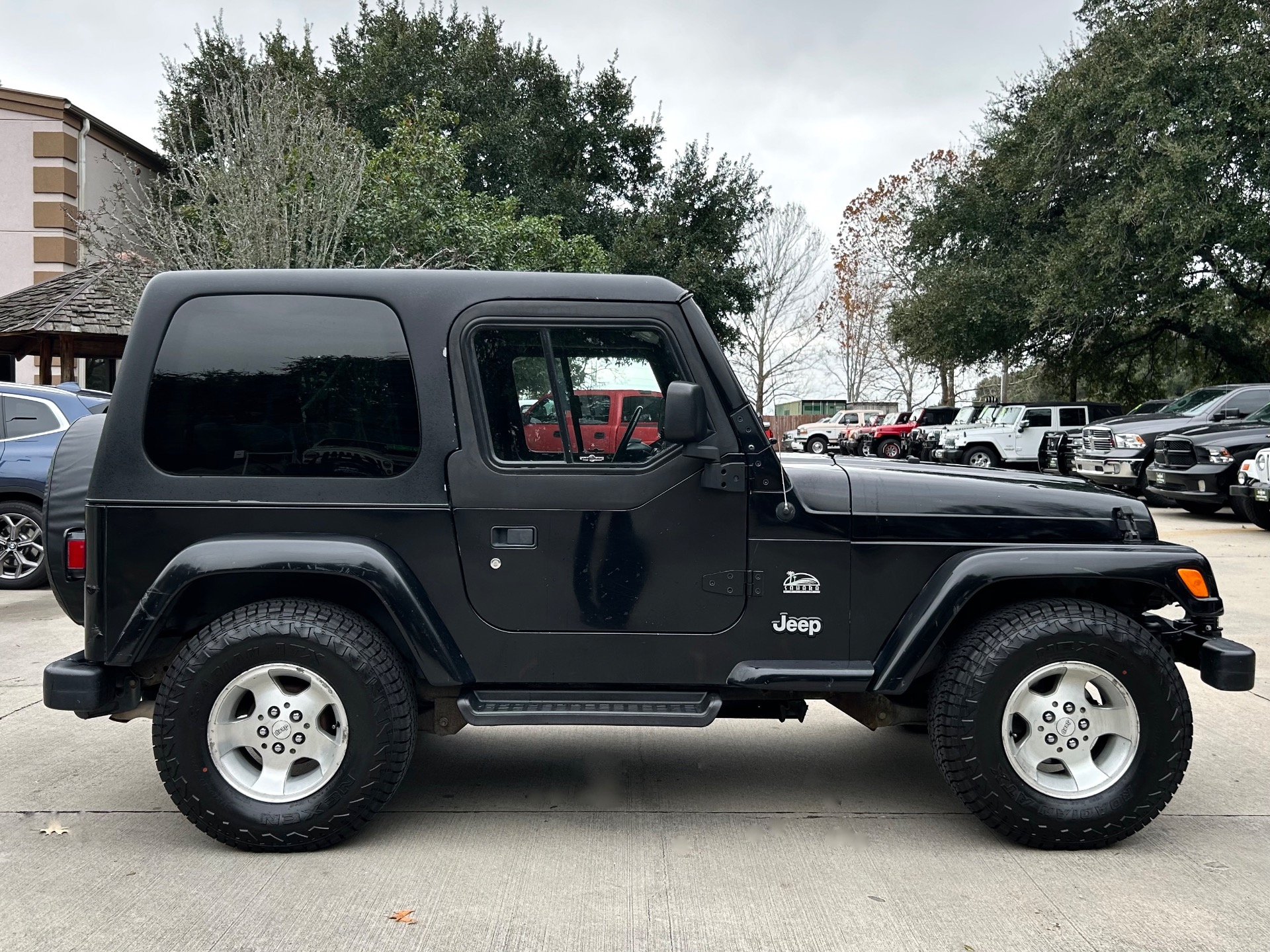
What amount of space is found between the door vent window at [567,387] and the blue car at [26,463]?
6.62 m

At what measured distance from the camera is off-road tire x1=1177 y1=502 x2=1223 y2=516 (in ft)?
49.8

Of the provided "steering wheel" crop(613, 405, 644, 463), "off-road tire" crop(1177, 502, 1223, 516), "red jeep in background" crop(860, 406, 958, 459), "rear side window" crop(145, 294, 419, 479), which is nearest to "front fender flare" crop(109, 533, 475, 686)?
"rear side window" crop(145, 294, 419, 479)

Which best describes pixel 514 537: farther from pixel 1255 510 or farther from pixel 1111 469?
pixel 1111 469

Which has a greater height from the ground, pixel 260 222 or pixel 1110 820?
pixel 260 222

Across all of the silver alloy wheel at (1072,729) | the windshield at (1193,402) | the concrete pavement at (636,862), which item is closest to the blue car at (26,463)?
the concrete pavement at (636,862)

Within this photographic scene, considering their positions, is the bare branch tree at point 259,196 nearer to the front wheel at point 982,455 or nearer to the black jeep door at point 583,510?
the black jeep door at point 583,510

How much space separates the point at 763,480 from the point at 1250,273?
2526 centimetres

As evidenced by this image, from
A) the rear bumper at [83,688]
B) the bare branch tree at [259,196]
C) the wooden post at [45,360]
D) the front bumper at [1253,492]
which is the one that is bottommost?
the rear bumper at [83,688]

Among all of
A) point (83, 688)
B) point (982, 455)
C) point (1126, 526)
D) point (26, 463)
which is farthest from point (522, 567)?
point (982, 455)

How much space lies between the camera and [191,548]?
12.2ft

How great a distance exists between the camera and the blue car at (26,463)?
9.08 metres

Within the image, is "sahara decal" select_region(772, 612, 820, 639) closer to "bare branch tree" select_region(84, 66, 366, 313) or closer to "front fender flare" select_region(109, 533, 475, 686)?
"front fender flare" select_region(109, 533, 475, 686)

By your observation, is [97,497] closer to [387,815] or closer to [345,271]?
[345,271]

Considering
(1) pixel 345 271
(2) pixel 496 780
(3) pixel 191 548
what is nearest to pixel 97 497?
(3) pixel 191 548
